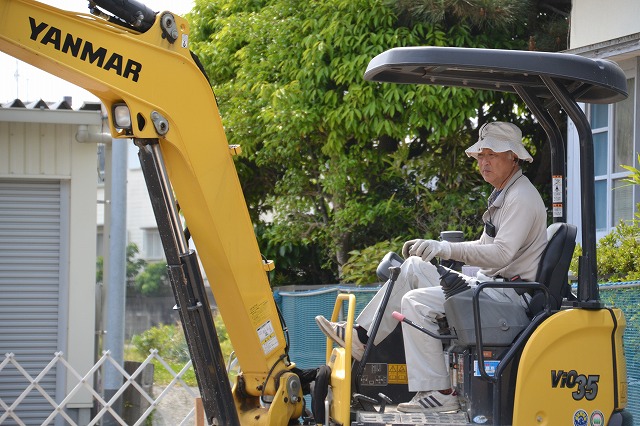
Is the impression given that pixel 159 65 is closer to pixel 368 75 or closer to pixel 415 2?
pixel 368 75

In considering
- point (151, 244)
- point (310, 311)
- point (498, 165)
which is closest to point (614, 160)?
point (310, 311)

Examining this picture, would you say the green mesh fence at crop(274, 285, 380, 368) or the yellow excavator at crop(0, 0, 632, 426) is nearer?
the yellow excavator at crop(0, 0, 632, 426)

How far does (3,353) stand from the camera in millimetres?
12500

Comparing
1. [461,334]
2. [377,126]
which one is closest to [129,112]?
[461,334]

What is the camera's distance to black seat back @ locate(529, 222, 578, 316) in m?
5.94

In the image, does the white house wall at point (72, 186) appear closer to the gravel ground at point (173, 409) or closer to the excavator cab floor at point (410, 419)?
the gravel ground at point (173, 409)

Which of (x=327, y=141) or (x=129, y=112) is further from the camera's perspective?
(x=327, y=141)

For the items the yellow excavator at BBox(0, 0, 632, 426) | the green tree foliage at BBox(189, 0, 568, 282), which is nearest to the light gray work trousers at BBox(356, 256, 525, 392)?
the yellow excavator at BBox(0, 0, 632, 426)

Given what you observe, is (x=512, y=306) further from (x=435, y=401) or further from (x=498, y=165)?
(x=498, y=165)

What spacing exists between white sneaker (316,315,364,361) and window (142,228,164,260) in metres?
44.2

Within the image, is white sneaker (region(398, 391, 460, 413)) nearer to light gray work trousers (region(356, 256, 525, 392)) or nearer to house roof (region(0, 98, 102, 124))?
light gray work trousers (region(356, 256, 525, 392))

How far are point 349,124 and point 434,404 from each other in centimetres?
734

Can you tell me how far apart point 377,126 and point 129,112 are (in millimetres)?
7291

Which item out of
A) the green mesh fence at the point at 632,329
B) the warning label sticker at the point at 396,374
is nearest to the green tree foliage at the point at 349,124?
the green mesh fence at the point at 632,329
